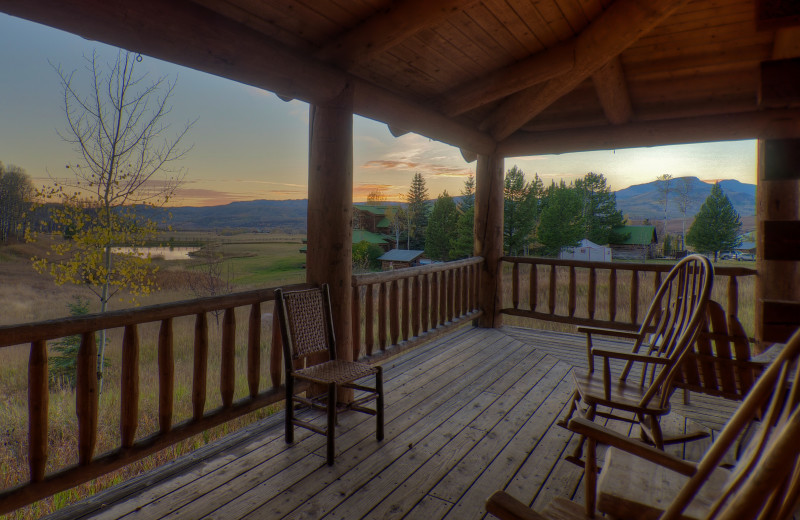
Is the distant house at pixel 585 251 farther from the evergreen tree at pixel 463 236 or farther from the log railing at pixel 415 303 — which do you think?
the log railing at pixel 415 303

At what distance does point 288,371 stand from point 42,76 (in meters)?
6.79

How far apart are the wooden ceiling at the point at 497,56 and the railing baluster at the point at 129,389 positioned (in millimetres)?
1326

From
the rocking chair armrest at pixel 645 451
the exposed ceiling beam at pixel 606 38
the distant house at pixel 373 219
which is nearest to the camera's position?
the rocking chair armrest at pixel 645 451

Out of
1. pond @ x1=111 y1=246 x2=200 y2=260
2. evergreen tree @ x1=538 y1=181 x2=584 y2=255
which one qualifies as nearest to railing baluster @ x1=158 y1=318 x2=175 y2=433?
pond @ x1=111 y1=246 x2=200 y2=260

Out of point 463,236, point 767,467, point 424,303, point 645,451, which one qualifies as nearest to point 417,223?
point 463,236

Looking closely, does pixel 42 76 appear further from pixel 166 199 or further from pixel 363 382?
pixel 363 382

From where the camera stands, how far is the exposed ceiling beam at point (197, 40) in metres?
1.65

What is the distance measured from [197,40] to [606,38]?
256 centimetres

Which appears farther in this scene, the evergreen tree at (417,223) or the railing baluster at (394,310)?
the evergreen tree at (417,223)

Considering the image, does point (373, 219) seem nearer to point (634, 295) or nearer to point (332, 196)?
point (634, 295)

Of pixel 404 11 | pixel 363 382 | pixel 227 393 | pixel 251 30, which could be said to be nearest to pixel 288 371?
pixel 227 393

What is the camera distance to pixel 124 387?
6.70 feet

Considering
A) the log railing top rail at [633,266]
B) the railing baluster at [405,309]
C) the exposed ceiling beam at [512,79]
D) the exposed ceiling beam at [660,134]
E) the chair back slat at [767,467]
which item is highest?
the exposed ceiling beam at [512,79]

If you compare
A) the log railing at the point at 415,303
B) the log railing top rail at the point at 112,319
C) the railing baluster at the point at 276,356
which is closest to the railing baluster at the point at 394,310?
the log railing at the point at 415,303
